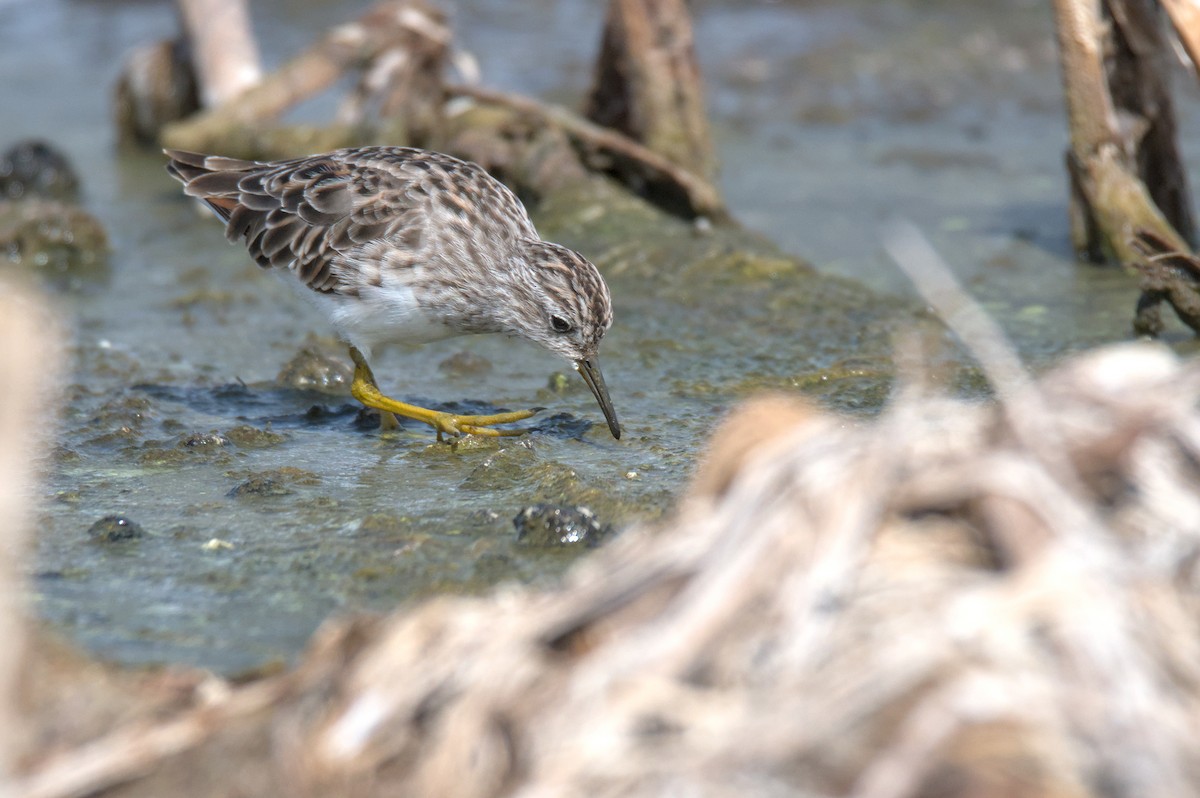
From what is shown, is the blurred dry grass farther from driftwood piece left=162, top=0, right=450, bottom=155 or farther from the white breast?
driftwood piece left=162, top=0, right=450, bottom=155

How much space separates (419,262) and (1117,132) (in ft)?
14.1

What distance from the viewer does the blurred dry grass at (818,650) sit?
2.80 m

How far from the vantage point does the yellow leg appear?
657 cm

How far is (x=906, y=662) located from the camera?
9.29 ft

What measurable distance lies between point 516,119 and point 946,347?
412 centimetres

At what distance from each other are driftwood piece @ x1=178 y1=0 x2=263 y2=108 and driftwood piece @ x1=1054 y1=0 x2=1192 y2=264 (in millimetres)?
6674

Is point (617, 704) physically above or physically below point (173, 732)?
above

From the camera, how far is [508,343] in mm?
8406

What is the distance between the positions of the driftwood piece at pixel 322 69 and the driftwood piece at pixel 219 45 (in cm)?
36

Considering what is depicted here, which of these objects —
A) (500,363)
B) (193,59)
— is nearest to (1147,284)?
(500,363)

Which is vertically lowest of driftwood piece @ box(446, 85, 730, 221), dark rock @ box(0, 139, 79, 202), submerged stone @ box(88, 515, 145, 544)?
dark rock @ box(0, 139, 79, 202)

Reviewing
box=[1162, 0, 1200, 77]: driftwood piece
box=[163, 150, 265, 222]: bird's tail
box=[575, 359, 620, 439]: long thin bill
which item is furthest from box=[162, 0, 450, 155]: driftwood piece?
box=[1162, 0, 1200, 77]: driftwood piece

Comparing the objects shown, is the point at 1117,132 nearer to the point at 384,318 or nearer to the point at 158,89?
the point at 384,318

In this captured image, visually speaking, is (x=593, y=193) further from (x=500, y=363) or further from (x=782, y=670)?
(x=782, y=670)
